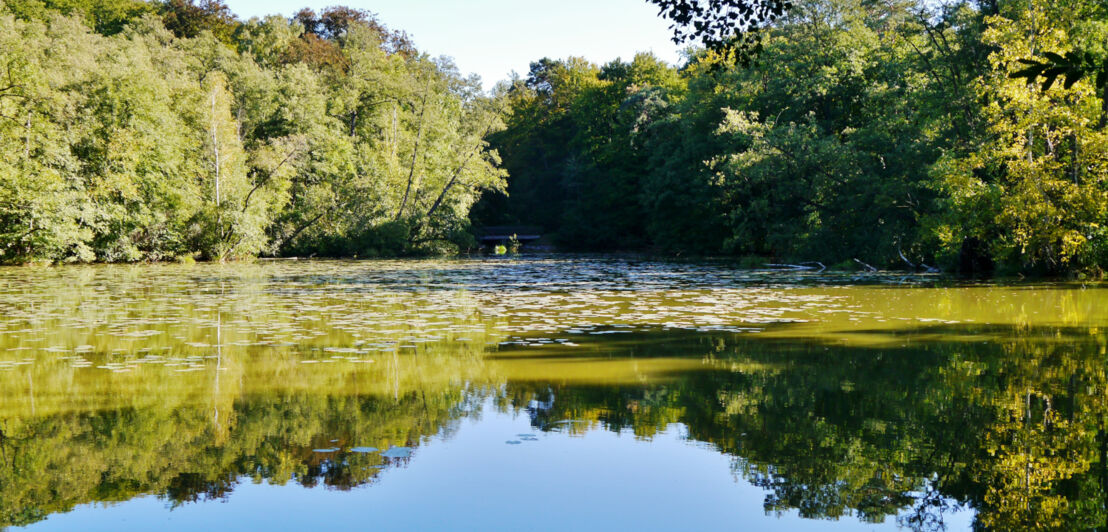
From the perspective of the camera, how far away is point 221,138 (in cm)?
3688

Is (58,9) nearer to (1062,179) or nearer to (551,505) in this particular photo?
(1062,179)

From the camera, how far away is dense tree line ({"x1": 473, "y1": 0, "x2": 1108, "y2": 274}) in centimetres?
1856

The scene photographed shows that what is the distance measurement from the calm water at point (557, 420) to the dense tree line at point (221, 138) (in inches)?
797

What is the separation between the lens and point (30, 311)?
1427 centimetres

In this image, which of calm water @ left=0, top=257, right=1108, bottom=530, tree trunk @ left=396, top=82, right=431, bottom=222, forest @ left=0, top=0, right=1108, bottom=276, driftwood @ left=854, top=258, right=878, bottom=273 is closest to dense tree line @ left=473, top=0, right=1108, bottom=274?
forest @ left=0, top=0, right=1108, bottom=276

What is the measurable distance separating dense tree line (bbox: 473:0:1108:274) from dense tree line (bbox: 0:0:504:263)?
9.37m

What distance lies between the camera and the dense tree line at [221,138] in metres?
30.7

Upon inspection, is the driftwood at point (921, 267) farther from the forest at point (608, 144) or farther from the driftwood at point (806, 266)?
the driftwood at point (806, 266)

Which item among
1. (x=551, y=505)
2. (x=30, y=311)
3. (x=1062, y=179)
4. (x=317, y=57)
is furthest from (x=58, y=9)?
(x=551, y=505)

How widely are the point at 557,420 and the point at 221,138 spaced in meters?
34.3

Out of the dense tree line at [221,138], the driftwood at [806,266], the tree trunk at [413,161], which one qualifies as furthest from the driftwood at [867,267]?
the tree trunk at [413,161]

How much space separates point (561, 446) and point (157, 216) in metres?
31.6

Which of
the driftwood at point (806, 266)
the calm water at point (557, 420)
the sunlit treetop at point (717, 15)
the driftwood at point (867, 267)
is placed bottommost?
the calm water at point (557, 420)

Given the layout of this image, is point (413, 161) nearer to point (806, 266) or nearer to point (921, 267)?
point (806, 266)
